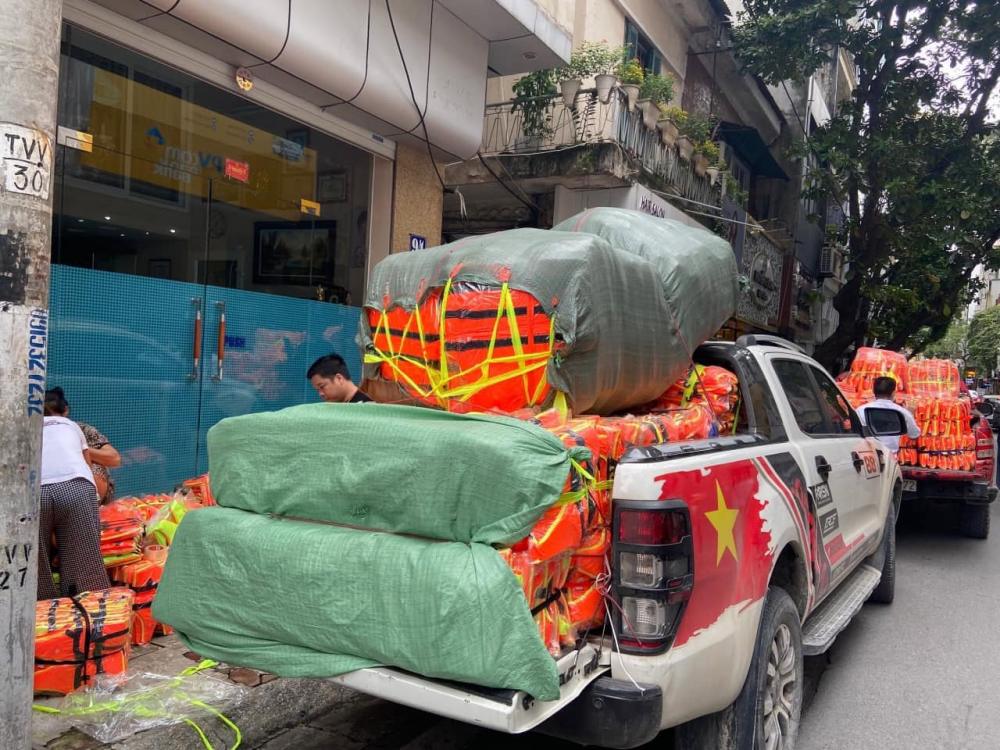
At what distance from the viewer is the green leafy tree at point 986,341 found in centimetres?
4713

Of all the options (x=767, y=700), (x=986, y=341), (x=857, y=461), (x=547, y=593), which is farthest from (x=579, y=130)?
(x=986, y=341)

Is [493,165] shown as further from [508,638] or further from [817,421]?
[508,638]

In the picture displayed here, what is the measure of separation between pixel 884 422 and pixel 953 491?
10.3 ft

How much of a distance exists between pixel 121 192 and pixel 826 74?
23350 mm

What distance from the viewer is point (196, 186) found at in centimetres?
632

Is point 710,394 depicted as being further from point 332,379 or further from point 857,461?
point 332,379

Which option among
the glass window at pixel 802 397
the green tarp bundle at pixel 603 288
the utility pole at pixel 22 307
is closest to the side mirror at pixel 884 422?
the glass window at pixel 802 397

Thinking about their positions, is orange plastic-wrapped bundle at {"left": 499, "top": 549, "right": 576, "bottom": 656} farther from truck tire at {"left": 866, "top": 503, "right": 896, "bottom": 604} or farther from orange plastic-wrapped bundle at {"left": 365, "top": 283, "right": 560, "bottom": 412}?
truck tire at {"left": 866, "top": 503, "right": 896, "bottom": 604}

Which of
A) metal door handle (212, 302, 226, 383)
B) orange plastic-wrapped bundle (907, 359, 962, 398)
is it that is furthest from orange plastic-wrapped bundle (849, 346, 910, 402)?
metal door handle (212, 302, 226, 383)

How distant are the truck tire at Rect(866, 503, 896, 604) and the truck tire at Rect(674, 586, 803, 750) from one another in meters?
2.45

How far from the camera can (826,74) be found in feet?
77.7

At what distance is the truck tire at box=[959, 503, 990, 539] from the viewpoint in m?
8.08

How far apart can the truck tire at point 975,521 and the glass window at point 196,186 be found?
6.75 meters

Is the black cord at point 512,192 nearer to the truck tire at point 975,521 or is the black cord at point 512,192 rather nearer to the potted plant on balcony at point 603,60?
the potted plant on balcony at point 603,60
